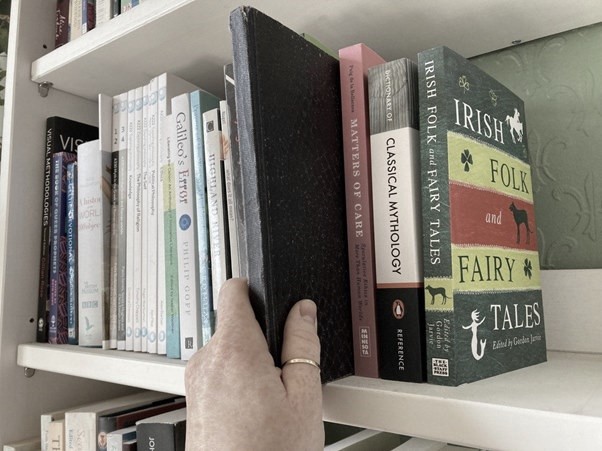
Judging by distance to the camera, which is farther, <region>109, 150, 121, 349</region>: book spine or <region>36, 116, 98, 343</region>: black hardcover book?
<region>36, 116, 98, 343</region>: black hardcover book

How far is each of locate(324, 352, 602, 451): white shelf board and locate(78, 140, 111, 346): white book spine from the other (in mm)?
425

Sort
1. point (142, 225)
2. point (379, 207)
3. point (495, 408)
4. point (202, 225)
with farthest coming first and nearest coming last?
point (142, 225) < point (202, 225) < point (379, 207) < point (495, 408)

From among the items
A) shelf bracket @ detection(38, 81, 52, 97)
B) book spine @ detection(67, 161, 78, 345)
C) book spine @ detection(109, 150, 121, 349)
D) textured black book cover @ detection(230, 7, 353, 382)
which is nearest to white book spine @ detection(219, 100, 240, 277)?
textured black book cover @ detection(230, 7, 353, 382)

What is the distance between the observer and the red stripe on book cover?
47 centimetres

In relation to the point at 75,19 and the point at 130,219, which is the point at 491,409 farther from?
the point at 75,19

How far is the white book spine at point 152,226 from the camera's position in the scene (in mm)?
686

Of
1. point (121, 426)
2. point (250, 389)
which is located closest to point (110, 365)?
point (121, 426)

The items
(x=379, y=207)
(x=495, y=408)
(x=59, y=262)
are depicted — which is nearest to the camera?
(x=495, y=408)

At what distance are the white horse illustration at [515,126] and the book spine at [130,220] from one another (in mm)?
509

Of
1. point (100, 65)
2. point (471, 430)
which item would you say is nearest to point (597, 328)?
point (471, 430)

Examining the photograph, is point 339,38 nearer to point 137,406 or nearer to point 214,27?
point 214,27

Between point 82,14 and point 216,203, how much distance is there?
19.5 inches

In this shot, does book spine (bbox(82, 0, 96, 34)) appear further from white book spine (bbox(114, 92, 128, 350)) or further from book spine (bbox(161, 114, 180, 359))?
book spine (bbox(161, 114, 180, 359))

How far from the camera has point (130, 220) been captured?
2.41 feet
